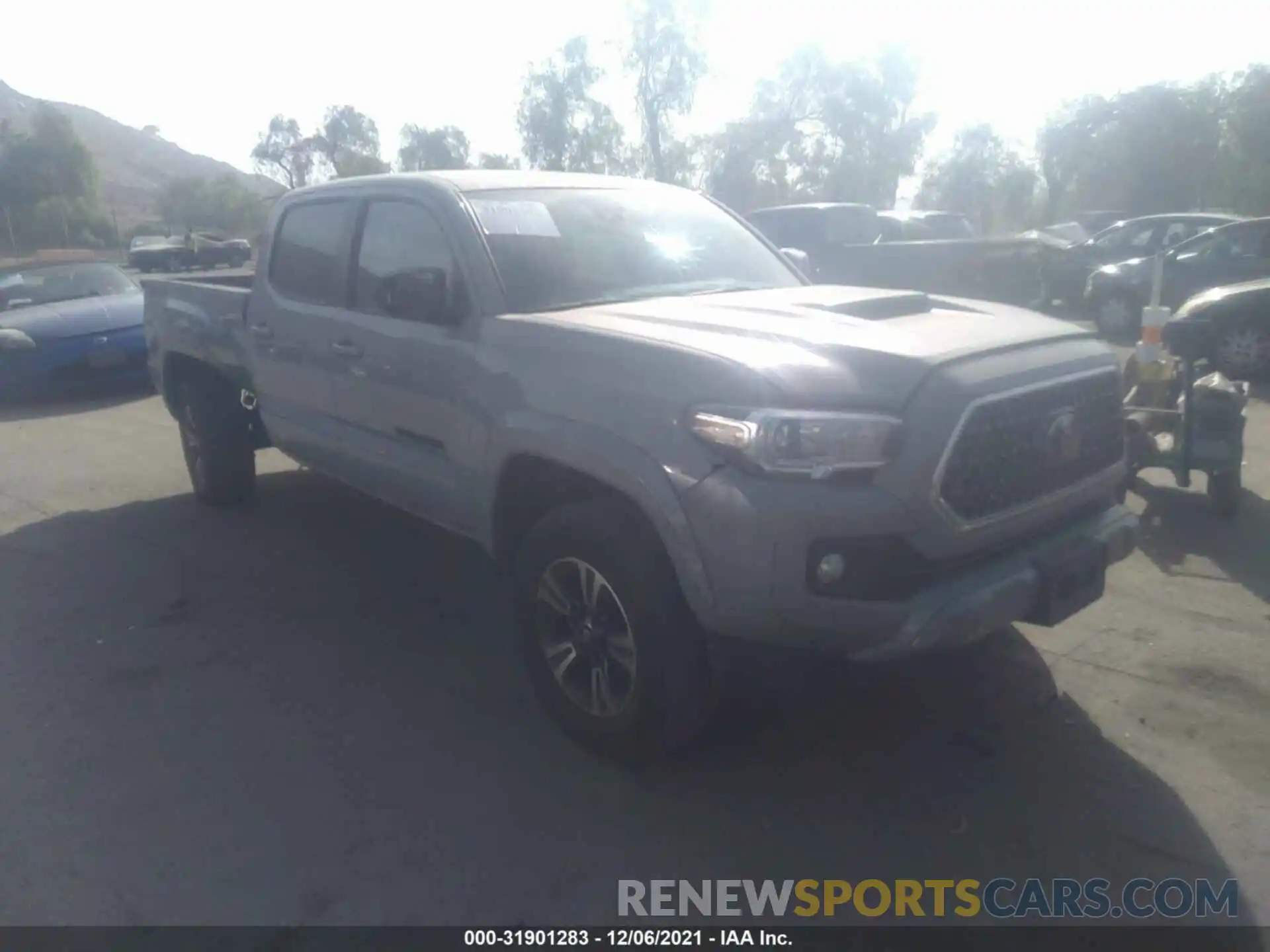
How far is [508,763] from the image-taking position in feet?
12.2

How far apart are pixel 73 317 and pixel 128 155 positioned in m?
134

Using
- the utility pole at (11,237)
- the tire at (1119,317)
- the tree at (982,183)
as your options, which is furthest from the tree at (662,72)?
the tire at (1119,317)

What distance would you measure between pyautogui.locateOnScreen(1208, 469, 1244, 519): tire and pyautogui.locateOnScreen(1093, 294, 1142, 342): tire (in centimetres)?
867

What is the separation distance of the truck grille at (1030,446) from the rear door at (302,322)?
2933 millimetres

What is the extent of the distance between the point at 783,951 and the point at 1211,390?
446cm

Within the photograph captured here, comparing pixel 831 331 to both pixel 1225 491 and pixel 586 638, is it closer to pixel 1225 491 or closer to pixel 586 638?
pixel 586 638

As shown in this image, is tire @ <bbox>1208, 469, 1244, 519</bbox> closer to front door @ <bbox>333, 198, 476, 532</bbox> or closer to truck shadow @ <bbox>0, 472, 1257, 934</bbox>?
truck shadow @ <bbox>0, 472, 1257, 934</bbox>

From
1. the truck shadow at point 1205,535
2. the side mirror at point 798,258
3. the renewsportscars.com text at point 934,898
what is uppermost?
the side mirror at point 798,258

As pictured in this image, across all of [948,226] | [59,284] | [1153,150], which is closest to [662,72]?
[1153,150]

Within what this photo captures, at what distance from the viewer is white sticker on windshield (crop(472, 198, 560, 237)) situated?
423cm

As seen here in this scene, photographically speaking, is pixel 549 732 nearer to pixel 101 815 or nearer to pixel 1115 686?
pixel 101 815

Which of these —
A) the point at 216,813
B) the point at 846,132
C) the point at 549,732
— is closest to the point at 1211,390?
the point at 549,732

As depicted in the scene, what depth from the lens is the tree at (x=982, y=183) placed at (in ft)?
133

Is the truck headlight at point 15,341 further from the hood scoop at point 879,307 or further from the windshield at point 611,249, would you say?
the hood scoop at point 879,307
